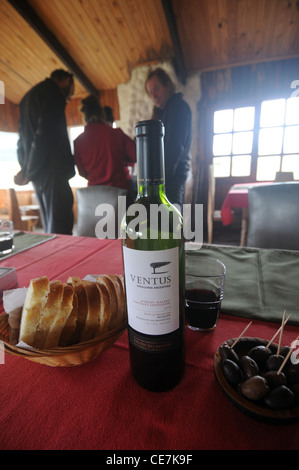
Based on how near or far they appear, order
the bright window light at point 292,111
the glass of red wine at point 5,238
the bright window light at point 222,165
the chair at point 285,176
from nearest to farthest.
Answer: the glass of red wine at point 5,238
the chair at point 285,176
the bright window light at point 292,111
the bright window light at point 222,165

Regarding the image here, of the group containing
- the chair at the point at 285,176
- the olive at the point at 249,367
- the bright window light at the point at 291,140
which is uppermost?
the bright window light at the point at 291,140

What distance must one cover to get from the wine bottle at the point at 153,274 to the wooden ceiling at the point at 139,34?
11.9ft

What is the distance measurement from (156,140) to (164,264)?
16cm

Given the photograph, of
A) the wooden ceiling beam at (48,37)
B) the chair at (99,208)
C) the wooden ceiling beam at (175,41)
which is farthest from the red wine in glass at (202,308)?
the wooden ceiling beam at (48,37)

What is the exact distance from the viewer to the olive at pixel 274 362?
1.00 feet

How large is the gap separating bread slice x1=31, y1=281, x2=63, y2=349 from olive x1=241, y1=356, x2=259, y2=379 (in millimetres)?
263

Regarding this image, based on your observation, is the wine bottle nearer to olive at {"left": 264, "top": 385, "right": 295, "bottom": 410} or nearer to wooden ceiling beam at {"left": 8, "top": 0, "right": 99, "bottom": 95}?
olive at {"left": 264, "top": 385, "right": 295, "bottom": 410}

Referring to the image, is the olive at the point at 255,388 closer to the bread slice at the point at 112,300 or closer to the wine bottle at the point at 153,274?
the wine bottle at the point at 153,274

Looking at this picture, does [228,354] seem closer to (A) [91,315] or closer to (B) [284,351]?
(B) [284,351]

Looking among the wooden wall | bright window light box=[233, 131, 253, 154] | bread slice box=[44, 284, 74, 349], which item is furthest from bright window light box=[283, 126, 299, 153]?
the wooden wall

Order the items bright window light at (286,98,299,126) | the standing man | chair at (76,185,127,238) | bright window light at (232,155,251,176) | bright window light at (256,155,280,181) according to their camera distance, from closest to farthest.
A: 1. chair at (76,185,127,238)
2. the standing man
3. bright window light at (286,98,299,126)
4. bright window light at (256,155,280,181)
5. bright window light at (232,155,251,176)

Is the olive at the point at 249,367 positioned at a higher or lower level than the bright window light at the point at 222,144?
lower

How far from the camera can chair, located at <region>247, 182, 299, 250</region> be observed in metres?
1.10

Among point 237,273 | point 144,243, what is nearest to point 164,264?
point 144,243
